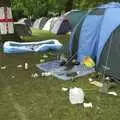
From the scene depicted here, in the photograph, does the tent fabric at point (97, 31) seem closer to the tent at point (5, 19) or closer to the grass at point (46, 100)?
the grass at point (46, 100)

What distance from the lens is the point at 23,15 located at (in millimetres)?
52500

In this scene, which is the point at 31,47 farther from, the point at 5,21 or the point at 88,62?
the point at 88,62

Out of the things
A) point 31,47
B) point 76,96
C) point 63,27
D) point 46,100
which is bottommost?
point 63,27

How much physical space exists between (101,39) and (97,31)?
1.84 ft

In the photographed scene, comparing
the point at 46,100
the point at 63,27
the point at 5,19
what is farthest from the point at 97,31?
the point at 63,27

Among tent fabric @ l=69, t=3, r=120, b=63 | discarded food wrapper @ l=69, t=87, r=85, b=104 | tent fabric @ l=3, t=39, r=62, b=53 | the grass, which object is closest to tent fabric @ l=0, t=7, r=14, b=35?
tent fabric @ l=3, t=39, r=62, b=53

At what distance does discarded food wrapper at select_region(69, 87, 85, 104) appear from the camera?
736cm

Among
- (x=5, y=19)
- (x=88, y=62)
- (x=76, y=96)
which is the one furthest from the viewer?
(x=5, y=19)

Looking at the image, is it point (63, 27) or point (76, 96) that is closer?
point (76, 96)

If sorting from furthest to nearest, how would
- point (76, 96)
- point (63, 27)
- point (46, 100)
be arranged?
1. point (63, 27)
2. point (46, 100)
3. point (76, 96)

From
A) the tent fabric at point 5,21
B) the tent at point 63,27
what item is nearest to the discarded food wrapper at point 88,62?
the tent fabric at point 5,21

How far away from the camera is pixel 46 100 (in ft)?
26.0

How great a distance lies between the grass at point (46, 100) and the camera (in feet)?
23.0

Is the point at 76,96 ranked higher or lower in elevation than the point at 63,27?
higher
